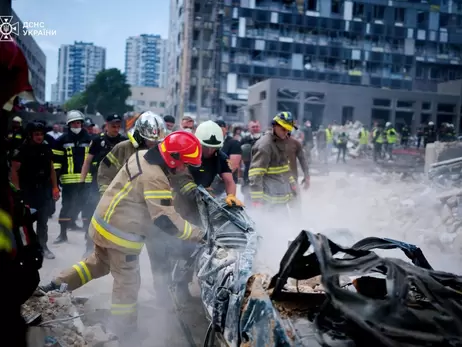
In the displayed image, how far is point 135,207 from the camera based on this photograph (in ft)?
12.6

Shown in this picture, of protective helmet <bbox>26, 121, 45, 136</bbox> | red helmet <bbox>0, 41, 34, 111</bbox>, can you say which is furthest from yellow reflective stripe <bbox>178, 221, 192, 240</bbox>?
protective helmet <bbox>26, 121, 45, 136</bbox>

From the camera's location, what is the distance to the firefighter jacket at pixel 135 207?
3703 millimetres

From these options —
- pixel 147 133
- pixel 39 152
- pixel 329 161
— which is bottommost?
pixel 329 161

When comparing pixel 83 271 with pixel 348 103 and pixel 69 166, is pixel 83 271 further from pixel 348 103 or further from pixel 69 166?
pixel 348 103

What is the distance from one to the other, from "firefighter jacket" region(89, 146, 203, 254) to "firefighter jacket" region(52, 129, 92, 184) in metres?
3.25

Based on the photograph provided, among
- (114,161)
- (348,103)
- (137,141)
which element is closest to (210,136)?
(137,141)

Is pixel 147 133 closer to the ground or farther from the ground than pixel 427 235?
farther from the ground

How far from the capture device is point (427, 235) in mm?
7125

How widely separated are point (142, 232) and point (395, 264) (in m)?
2.30

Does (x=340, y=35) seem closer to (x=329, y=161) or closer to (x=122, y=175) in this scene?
(x=329, y=161)

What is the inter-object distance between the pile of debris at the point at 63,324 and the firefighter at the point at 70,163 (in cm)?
321

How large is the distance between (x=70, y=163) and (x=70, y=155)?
4.6 inches

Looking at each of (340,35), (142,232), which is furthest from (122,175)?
(340,35)

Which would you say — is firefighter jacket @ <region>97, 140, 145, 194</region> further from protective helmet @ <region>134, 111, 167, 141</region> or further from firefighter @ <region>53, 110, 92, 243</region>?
firefighter @ <region>53, 110, 92, 243</region>
